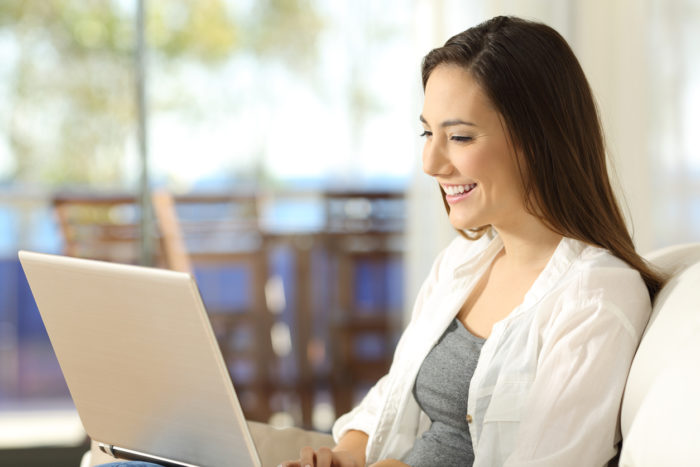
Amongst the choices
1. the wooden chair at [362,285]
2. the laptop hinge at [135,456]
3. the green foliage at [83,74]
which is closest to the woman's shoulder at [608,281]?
the laptop hinge at [135,456]

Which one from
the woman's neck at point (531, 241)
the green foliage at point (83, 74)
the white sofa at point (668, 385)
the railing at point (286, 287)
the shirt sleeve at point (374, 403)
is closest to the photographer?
the white sofa at point (668, 385)

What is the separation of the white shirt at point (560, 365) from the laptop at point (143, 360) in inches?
15.0

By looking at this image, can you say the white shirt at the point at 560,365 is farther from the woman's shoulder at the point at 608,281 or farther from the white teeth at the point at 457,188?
the white teeth at the point at 457,188

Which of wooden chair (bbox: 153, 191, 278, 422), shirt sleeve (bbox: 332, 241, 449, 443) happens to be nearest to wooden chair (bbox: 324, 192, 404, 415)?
wooden chair (bbox: 153, 191, 278, 422)

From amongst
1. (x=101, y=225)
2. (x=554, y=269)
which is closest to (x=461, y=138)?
(x=554, y=269)

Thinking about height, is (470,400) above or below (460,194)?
below

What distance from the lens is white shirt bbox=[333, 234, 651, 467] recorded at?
46.5 inches

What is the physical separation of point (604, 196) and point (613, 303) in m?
0.20

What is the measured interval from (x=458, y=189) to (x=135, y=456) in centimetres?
66

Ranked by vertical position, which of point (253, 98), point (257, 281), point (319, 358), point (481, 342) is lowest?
point (319, 358)

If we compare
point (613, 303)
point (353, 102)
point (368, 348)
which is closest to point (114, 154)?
point (353, 102)

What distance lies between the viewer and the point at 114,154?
10.7 feet

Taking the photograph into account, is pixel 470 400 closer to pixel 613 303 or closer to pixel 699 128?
pixel 613 303

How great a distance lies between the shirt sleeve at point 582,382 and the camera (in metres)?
1.18
